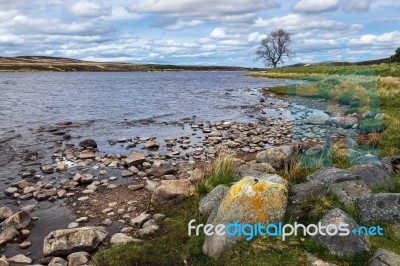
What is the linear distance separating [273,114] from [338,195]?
24.3 metres

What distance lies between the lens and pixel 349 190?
8.85 m

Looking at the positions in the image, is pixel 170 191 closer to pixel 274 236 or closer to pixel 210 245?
pixel 210 245

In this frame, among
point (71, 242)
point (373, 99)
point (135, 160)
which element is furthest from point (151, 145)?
point (373, 99)

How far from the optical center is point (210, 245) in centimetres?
789

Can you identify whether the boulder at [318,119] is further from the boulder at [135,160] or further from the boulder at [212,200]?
the boulder at [212,200]

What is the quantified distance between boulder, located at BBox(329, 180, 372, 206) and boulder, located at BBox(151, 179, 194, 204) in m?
4.09

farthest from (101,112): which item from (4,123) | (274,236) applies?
(274,236)

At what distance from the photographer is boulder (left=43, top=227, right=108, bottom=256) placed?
8727 millimetres


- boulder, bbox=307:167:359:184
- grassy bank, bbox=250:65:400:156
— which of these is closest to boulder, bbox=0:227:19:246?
boulder, bbox=307:167:359:184

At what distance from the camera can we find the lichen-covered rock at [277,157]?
1323 cm

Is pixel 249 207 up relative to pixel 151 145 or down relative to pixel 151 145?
up

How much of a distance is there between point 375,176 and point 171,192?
562cm

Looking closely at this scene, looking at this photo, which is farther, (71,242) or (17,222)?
(17,222)

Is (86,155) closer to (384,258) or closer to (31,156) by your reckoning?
(31,156)
